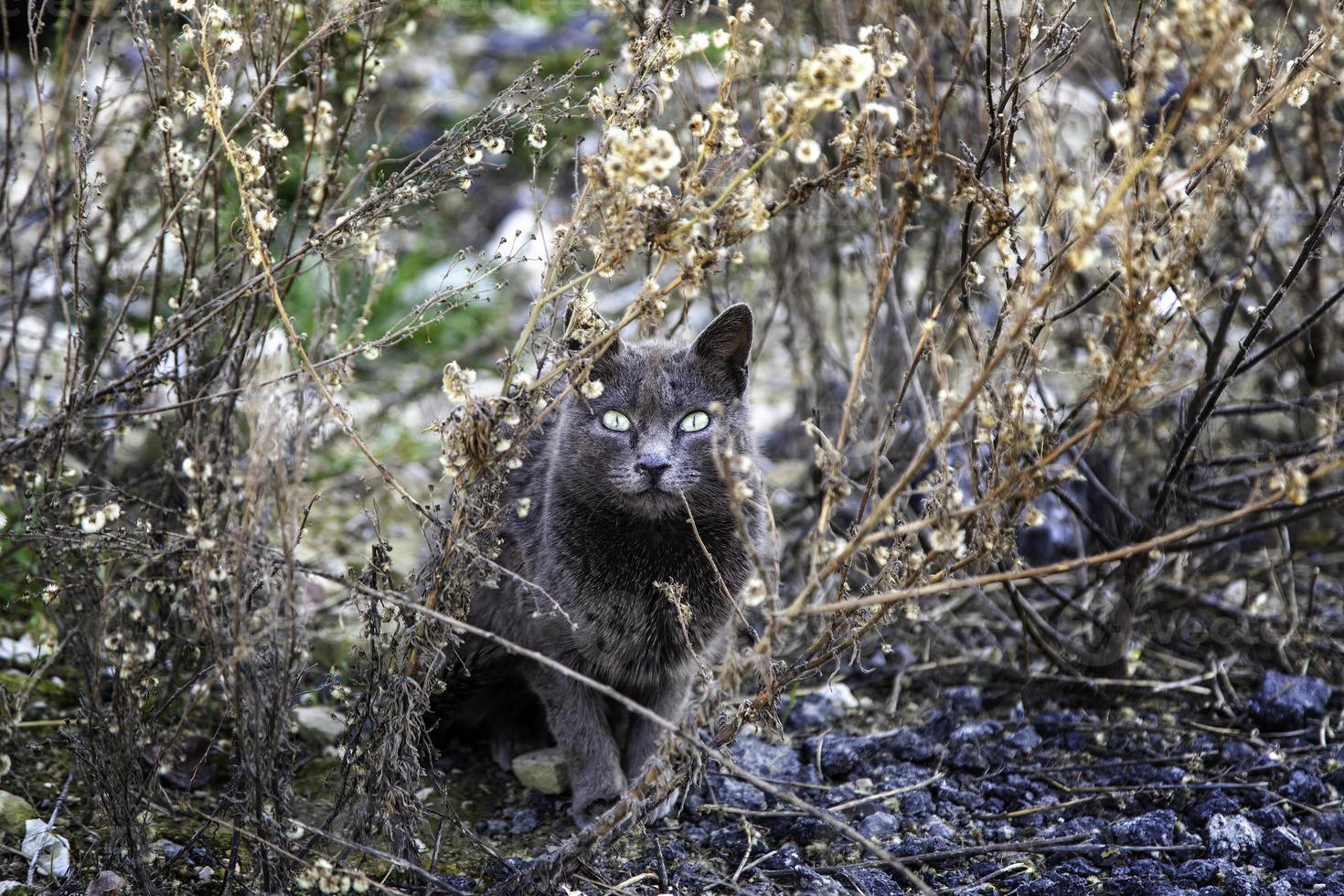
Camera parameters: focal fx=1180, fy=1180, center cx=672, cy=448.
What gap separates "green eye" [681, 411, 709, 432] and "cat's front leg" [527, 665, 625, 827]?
0.72 metres

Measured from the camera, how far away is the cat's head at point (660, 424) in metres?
2.84

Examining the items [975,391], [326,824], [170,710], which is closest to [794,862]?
[326,824]

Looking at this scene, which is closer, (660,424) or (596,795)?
(660,424)

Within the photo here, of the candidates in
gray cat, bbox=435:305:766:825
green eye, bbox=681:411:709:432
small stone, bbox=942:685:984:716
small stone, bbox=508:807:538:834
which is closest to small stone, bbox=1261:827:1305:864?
small stone, bbox=942:685:984:716

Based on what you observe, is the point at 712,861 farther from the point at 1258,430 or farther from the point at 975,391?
the point at 1258,430

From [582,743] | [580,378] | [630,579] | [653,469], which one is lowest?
[582,743]

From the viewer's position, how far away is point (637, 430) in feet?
9.54

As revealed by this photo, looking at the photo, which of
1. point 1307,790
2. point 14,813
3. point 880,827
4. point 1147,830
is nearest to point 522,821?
point 880,827

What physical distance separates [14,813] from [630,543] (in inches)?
60.4

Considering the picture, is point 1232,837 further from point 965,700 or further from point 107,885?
point 107,885

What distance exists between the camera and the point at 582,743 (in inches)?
122

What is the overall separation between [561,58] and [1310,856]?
265 inches

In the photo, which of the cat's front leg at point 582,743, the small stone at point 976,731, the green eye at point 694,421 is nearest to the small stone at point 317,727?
the cat's front leg at point 582,743

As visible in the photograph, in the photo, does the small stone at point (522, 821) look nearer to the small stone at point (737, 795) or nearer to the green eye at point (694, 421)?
the small stone at point (737, 795)
